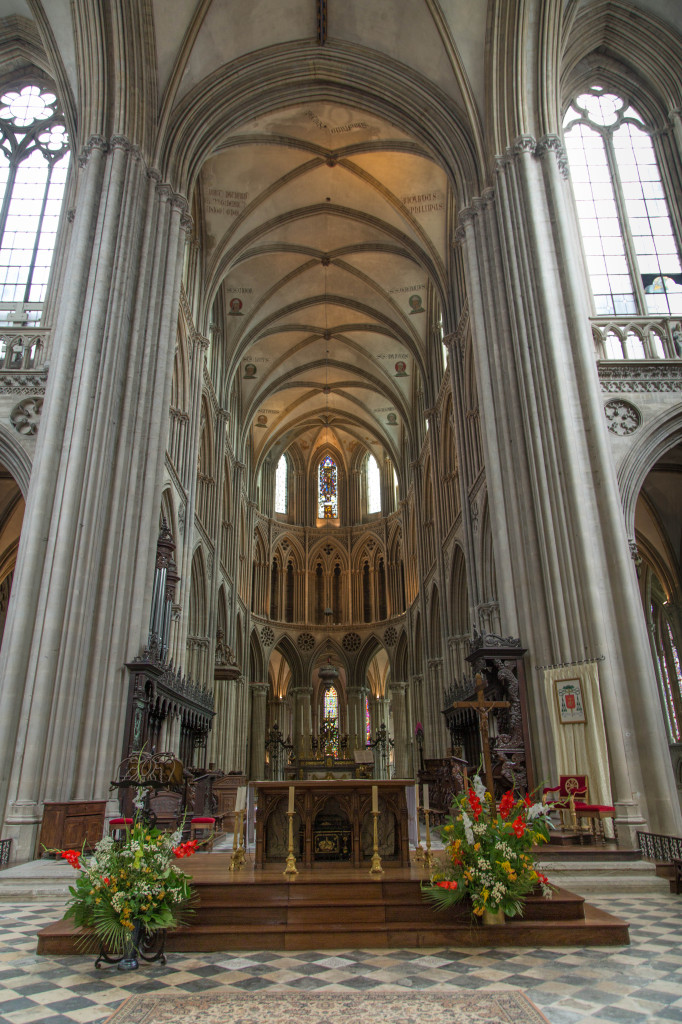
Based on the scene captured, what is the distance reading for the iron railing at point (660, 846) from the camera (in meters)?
9.18

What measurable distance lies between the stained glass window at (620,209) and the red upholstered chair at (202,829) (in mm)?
13067

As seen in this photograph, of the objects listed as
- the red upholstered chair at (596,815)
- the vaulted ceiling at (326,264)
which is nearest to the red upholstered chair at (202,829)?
the red upholstered chair at (596,815)

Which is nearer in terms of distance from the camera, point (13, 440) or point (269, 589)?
point (13, 440)

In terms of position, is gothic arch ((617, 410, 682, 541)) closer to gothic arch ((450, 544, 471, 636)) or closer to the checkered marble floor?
the checkered marble floor

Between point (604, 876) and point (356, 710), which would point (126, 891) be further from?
point (356, 710)

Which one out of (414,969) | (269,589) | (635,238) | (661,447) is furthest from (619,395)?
(269,589)

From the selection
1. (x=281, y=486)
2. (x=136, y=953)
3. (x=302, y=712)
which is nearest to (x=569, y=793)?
(x=136, y=953)

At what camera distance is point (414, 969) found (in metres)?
5.32

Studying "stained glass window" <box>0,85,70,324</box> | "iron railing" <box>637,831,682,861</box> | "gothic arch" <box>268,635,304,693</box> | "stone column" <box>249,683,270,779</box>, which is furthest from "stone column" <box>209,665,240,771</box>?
"iron railing" <box>637,831,682,861</box>

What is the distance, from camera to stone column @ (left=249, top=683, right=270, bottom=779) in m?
32.9

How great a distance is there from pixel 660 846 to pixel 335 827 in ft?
15.4

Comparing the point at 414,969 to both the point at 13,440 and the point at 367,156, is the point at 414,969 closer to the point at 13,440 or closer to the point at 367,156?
the point at 13,440

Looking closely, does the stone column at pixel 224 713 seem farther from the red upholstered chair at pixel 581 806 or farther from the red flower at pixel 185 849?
the red flower at pixel 185 849

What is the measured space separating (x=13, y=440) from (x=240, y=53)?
11.5 meters
